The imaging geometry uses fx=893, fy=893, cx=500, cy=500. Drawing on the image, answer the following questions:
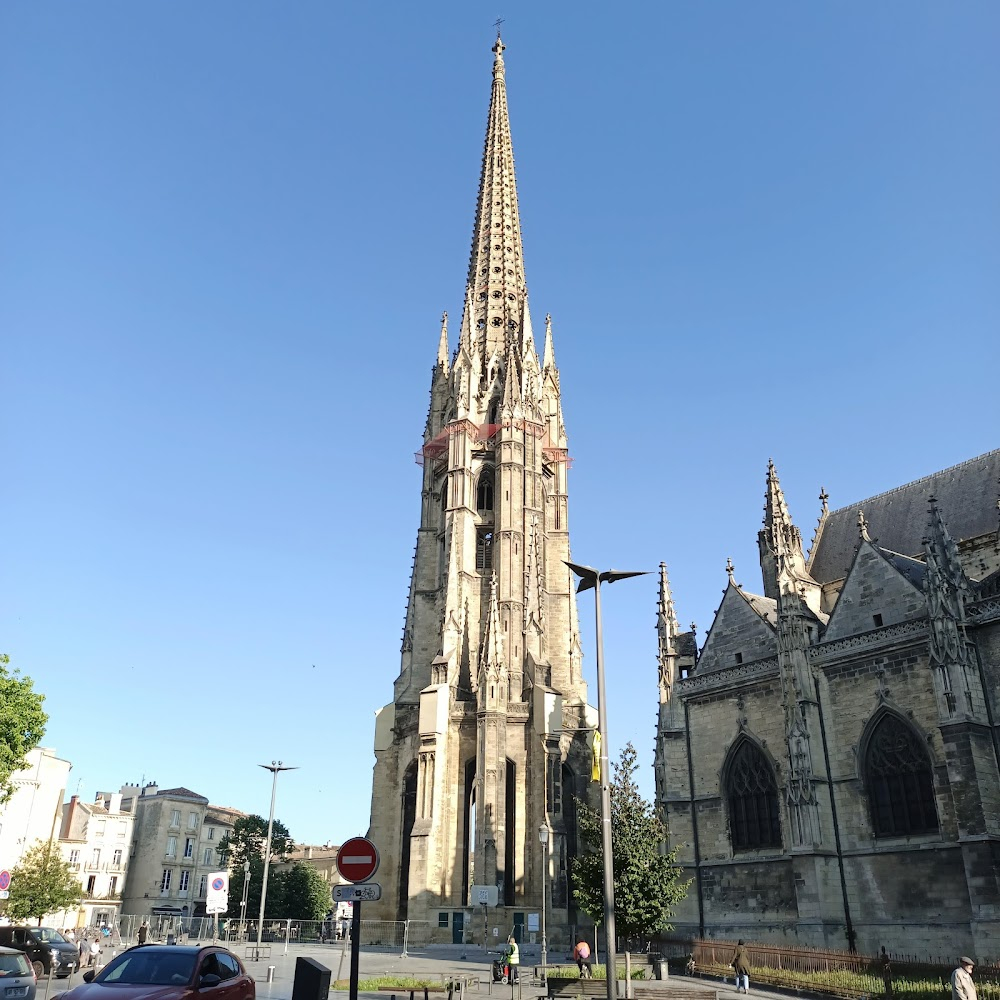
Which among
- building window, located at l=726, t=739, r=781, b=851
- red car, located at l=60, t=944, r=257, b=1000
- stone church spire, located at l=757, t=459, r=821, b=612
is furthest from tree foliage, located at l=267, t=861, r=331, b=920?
red car, located at l=60, t=944, r=257, b=1000

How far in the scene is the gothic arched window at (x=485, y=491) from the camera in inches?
2019

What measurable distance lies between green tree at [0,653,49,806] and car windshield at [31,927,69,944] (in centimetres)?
520

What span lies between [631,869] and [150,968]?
52.2 feet

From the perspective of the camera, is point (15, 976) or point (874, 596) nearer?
point (15, 976)

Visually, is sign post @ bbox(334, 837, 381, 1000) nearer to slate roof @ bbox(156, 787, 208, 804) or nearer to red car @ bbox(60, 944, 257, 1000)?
red car @ bbox(60, 944, 257, 1000)

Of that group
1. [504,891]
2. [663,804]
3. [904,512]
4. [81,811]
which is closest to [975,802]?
[663,804]

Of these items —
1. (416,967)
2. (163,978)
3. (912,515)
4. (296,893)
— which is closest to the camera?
(163,978)

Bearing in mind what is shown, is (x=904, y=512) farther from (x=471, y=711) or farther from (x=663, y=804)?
(x=471, y=711)

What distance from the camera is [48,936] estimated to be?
984 inches

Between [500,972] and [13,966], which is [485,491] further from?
[13,966]

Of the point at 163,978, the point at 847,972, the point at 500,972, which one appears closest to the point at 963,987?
→ the point at 847,972

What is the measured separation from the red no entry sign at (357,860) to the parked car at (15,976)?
23.5 feet

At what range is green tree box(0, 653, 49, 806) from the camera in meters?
28.5

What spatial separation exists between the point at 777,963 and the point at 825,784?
6.68 m
